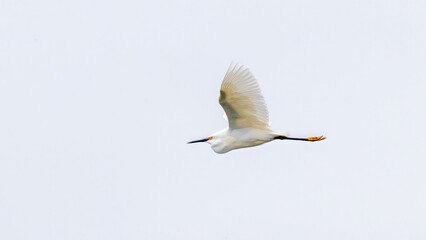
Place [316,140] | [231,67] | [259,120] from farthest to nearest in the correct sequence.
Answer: [316,140] < [259,120] < [231,67]

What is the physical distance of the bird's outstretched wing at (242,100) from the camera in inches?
603

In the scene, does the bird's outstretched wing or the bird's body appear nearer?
the bird's outstretched wing

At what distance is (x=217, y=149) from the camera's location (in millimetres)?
16844

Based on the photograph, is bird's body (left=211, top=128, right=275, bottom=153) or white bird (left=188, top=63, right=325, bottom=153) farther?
bird's body (left=211, top=128, right=275, bottom=153)

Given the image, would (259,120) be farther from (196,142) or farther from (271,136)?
(196,142)

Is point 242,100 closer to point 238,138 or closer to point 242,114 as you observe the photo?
point 242,114

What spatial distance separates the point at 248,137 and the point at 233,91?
122 centimetres

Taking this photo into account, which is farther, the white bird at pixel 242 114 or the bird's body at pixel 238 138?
the bird's body at pixel 238 138

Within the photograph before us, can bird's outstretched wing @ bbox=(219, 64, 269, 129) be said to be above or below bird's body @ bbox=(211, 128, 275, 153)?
above

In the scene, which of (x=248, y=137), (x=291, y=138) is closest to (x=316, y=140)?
(x=291, y=138)

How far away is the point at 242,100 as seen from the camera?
620 inches

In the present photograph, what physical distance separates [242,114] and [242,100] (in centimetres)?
43

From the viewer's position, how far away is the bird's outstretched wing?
1531cm

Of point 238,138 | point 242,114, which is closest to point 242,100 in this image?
point 242,114
